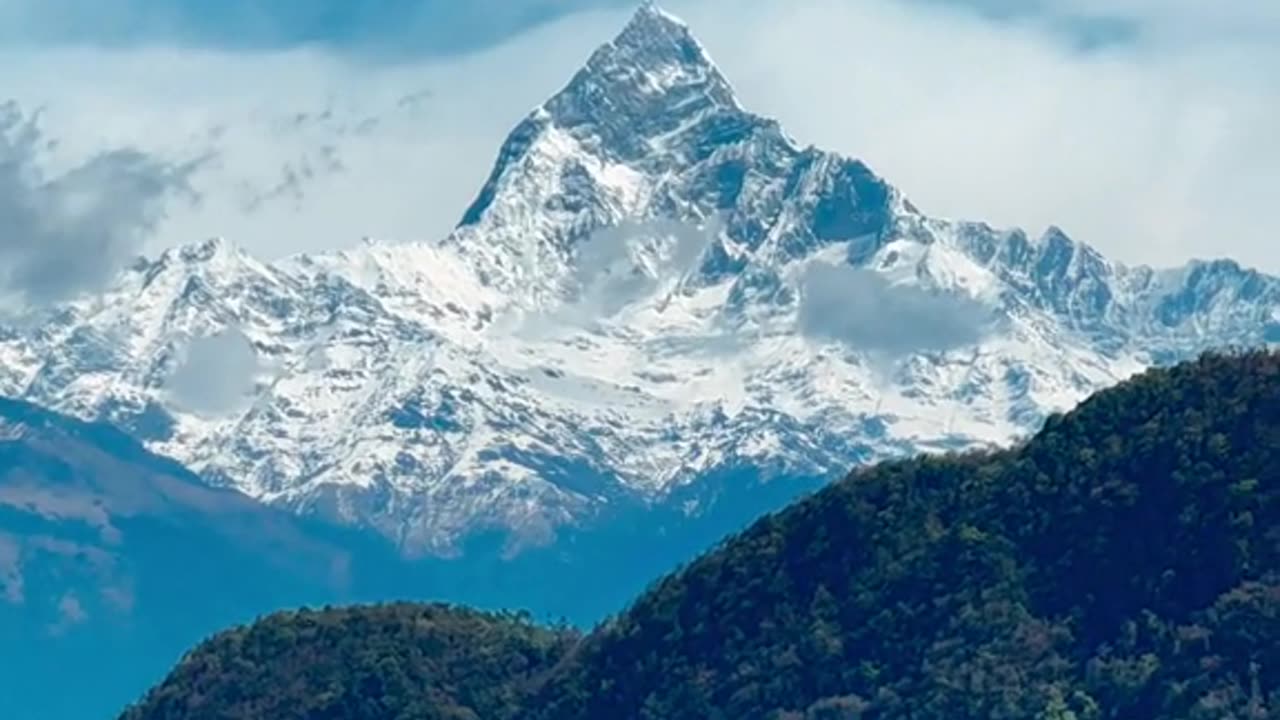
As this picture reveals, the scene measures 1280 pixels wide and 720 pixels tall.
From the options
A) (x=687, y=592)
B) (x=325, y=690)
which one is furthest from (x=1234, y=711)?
(x=325, y=690)

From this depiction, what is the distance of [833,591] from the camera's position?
186500mm

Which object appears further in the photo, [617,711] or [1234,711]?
[617,711]

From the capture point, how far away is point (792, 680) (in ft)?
599

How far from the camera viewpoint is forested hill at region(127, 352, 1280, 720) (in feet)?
560

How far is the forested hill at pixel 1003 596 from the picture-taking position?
560 feet

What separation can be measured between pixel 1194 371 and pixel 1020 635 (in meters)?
19.0

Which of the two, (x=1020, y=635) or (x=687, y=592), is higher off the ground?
(x=687, y=592)

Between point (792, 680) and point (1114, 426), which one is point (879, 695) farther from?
point (1114, 426)

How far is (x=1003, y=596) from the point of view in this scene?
589 ft

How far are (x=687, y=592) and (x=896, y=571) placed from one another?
12.6 meters

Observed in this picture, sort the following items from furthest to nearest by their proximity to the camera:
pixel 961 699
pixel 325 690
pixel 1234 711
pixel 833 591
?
1. pixel 325 690
2. pixel 833 591
3. pixel 961 699
4. pixel 1234 711

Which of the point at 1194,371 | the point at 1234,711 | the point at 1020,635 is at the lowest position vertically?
the point at 1234,711

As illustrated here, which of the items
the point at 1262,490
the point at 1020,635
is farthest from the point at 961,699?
the point at 1262,490

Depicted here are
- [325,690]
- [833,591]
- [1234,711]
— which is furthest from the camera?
[325,690]
